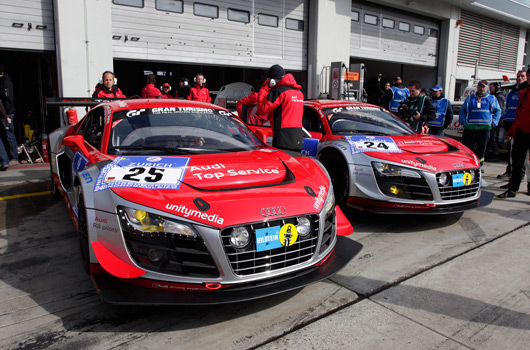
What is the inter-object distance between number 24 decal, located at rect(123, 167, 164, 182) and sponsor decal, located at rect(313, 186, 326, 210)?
1.03 meters

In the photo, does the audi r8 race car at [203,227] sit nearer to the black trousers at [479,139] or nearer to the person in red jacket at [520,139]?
the person in red jacket at [520,139]

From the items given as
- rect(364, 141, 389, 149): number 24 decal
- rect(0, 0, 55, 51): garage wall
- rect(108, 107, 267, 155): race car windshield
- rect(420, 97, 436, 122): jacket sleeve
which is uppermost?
rect(0, 0, 55, 51): garage wall

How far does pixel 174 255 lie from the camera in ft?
7.52

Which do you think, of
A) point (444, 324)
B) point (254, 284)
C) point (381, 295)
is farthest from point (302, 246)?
point (444, 324)

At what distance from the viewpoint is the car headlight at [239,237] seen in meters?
2.30

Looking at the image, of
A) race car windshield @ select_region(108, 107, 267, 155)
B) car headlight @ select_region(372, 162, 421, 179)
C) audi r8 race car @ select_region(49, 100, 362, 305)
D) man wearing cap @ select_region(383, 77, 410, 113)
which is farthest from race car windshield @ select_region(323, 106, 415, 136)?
man wearing cap @ select_region(383, 77, 410, 113)

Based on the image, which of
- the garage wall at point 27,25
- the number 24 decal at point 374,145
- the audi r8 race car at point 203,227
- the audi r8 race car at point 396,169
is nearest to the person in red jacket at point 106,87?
the garage wall at point 27,25

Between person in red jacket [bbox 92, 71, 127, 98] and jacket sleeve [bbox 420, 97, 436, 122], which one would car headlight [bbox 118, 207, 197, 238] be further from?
jacket sleeve [bbox 420, 97, 436, 122]

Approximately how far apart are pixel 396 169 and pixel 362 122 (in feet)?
4.07

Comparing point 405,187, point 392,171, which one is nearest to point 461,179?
point 405,187

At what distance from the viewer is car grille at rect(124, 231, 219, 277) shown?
227 cm

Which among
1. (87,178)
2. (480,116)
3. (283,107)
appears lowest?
(87,178)

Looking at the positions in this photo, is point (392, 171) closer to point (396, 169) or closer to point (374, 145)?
point (396, 169)

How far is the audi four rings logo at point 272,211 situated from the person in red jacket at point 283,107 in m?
2.52
